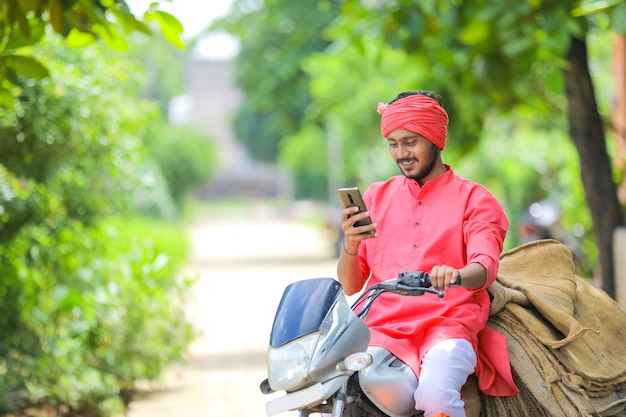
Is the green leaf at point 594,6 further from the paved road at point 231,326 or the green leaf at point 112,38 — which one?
the paved road at point 231,326

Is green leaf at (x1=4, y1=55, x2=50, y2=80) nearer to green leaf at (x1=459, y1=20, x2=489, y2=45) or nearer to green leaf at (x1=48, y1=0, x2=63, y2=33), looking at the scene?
green leaf at (x1=48, y1=0, x2=63, y2=33)

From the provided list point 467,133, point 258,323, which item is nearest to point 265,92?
point 258,323

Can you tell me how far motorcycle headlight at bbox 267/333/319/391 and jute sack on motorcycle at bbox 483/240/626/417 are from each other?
932mm

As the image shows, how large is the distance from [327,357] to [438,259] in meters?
0.71

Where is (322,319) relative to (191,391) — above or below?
above

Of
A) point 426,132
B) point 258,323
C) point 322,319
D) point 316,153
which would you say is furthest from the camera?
point 316,153

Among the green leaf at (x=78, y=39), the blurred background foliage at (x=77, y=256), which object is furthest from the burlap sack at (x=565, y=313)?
the blurred background foliage at (x=77, y=256)

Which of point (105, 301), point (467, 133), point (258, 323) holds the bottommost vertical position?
point (258, 323)

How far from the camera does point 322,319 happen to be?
3721mm

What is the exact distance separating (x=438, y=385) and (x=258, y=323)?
12589mm

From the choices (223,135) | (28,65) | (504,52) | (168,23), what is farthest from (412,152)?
(223,135)

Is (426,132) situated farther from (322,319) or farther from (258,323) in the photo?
(258,323)

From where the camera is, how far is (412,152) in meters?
4.18

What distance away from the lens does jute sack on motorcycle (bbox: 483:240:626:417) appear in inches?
165
